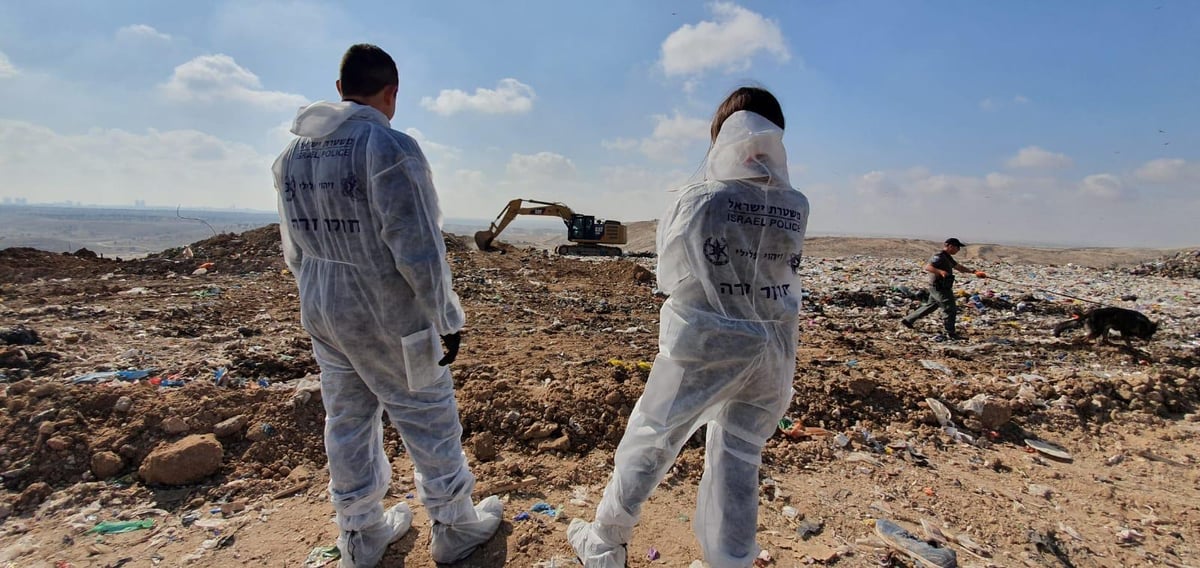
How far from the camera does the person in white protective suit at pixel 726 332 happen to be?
1.60 m

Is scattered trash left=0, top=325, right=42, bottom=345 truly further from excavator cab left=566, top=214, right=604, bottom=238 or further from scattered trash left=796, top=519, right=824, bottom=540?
excavator cab left=566, top=214, right=604, bottom=238

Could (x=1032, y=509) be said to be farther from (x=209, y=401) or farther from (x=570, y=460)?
(x=209, y=401)

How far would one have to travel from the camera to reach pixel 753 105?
5.48ft

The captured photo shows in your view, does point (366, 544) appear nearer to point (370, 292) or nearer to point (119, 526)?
point (370, 292)

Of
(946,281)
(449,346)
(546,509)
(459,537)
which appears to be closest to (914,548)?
(546,509)

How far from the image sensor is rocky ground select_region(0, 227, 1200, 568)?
2.18 meters

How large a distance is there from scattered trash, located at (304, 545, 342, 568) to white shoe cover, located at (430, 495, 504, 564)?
1.25ft

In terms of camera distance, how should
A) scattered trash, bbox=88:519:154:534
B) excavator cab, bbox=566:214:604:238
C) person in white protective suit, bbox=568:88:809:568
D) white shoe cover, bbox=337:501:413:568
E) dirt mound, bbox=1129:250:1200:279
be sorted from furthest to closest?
excavator cab, bbox=566:214:604:238 → dirt mound, bbox=1129:250:1200:279 → scattered trash, bbox=88:519:154:534 → white shoe cover, bbox=337:501:413:568 → person in white protective suit, bbox=568:88:809:568

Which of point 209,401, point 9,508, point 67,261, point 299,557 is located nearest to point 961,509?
point 299,557

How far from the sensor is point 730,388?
1.65 meters

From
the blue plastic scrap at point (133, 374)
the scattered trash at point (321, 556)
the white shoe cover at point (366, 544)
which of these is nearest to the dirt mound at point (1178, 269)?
the white shoe cover at point (366, 544)

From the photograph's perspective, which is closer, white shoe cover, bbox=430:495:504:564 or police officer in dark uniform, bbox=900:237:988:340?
white shoe cover, bbox=430:495:504:564

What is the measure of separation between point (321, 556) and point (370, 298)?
111 cm

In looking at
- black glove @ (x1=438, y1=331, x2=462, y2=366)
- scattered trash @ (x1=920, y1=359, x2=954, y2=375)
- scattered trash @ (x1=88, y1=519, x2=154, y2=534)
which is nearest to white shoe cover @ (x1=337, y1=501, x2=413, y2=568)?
black glove @ (x1=438, y1=331, x2=462, y2=366)
